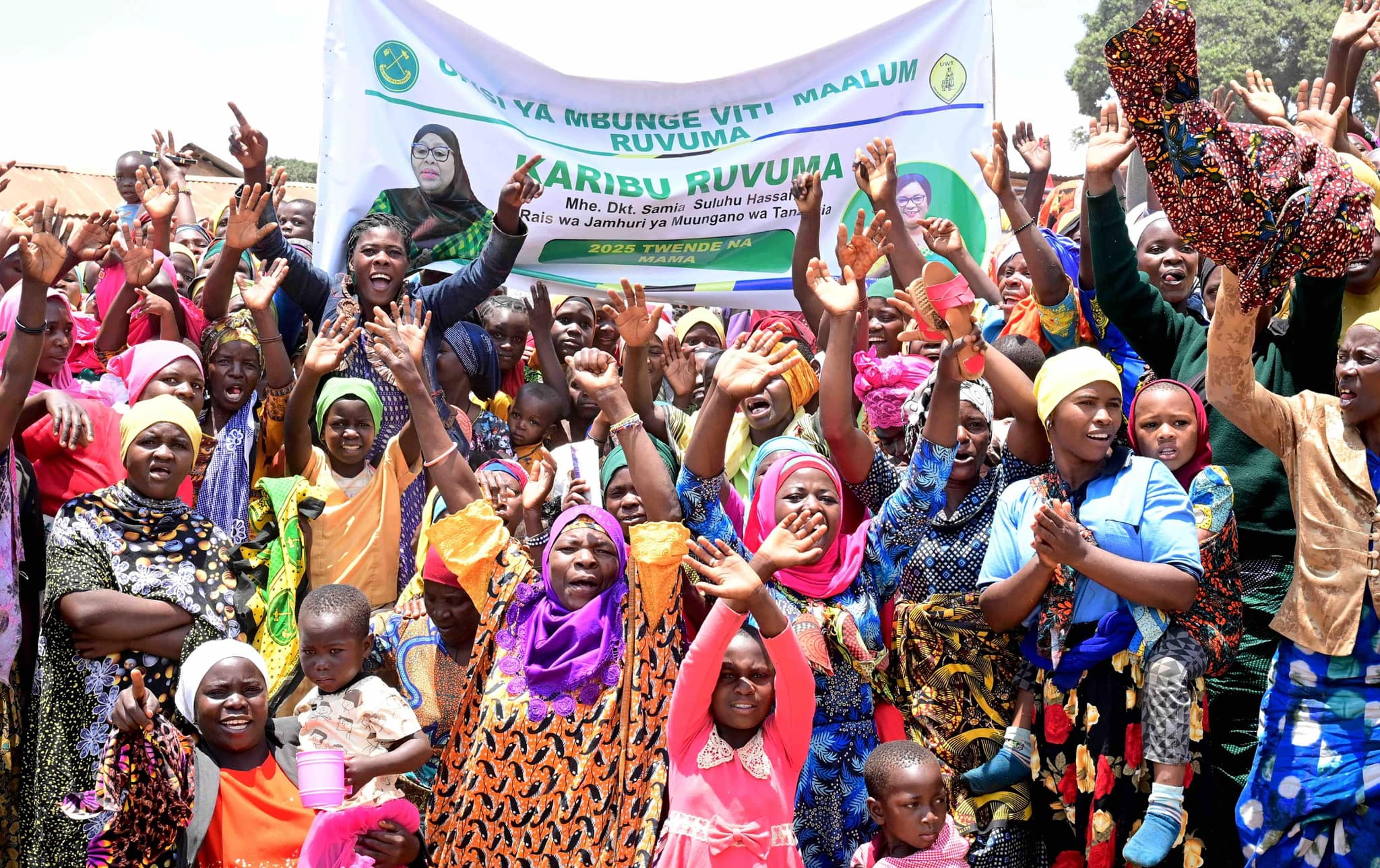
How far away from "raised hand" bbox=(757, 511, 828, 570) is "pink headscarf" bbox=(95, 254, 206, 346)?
137 inches

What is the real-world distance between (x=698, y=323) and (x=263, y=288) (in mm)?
2556

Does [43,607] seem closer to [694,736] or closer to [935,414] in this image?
[694,736]

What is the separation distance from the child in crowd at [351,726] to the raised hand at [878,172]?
278 centimetres

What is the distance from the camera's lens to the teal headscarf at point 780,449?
4.82 m

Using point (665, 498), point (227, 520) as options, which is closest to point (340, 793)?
point (665, 498)

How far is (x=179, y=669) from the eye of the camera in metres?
4.76

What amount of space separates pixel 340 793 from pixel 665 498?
137 centimetres

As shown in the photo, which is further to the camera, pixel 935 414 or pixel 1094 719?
pixel 935 414

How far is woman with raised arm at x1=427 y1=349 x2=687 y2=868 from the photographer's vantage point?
4445mm

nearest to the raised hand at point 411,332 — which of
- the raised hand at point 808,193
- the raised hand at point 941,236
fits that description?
the raised hand at point 808,193

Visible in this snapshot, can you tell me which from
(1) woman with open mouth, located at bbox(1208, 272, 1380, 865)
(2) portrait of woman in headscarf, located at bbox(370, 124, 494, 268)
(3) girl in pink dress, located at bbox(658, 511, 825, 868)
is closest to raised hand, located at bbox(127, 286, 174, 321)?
(2) portrait of woman in headscarf, located at bbox(370, 124, 494, 268)

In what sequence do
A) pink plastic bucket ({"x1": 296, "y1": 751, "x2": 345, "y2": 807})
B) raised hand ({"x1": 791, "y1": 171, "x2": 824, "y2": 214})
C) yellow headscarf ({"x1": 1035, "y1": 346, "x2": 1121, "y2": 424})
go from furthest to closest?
raised hand ({"x1": 791, "y1": 171, "x2": 824, "y2": 214}) → yellow headscarf ({"x1": 1035, "y1": 346, "x2": 1121, "y2": 424}) → pink plastic bucket ({"x1": 296, "y1": 751, "x2": 345, "y2": 807})

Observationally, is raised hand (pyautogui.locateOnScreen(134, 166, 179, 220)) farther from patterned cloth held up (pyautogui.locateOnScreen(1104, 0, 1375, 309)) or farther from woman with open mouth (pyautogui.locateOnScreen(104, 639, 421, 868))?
patterned cloth held up (pyautogui.locateOnScreen(1104, 0, 1375, 309))

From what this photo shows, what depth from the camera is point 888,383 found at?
5.45 metres
